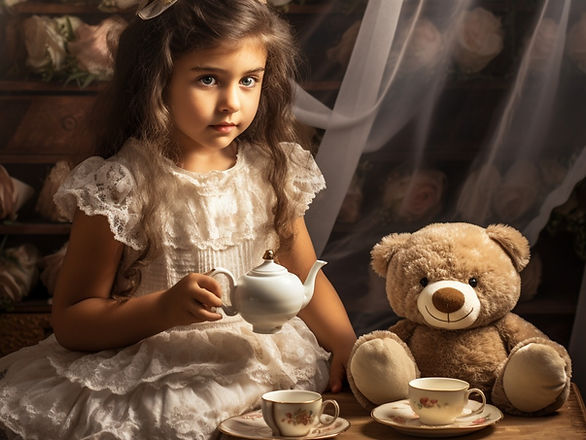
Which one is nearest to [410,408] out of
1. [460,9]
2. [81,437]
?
[81,437]

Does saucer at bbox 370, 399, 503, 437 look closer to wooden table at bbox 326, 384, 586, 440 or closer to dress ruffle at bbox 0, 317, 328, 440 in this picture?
wooden table at bbox 326, 384, 586, 440

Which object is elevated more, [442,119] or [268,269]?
[442,119]

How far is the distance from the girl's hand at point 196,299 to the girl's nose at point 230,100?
295 millimetres

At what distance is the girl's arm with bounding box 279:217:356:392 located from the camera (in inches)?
70.4

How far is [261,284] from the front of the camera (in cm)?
142

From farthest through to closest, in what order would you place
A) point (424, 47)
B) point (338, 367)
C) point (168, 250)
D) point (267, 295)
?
point (424, 47)
point (338, 367)
point (168, 250)
point (267, 295)

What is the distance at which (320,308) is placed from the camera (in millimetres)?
1805

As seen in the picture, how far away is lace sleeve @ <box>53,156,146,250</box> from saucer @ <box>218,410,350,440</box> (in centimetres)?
34

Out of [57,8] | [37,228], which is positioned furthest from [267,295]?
[57,8]

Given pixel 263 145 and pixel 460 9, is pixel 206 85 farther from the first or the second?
pixel 460 9

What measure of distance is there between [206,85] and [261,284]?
14.8 inches

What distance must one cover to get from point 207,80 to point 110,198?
0.26 metres

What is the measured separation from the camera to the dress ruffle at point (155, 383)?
1.49 m

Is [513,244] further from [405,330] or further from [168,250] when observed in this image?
[168,250]
